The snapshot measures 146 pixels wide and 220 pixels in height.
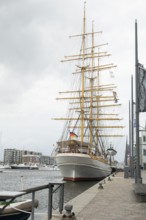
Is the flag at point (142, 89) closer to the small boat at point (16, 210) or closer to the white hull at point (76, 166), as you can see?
the small boat at point (16, 210)

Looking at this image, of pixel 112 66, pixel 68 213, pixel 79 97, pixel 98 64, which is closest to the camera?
pixel 68 213

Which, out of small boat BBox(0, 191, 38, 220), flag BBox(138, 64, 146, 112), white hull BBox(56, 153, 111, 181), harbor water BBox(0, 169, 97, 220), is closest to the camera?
small boat BBox(0, 191, 38, 220)

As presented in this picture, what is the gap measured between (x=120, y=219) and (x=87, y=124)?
177ft

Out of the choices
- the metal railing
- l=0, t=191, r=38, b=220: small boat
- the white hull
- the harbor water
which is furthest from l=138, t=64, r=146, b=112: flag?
the white hull

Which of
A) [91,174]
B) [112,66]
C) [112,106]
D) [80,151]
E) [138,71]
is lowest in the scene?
[91,174]

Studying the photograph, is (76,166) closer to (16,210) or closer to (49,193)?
(49,193)

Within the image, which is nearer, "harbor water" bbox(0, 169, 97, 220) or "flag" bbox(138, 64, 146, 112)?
"harbor water" bbox(0, 169, 97, 220)

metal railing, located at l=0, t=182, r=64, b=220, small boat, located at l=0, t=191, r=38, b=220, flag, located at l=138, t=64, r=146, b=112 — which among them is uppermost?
flag, located at l=138, t=64, r=146, b=112

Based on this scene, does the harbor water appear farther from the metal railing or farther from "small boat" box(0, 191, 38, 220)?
"small boat" box(0, 191, 38, 220)

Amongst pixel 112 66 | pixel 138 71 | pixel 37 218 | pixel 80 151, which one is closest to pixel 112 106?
pixel 112 66

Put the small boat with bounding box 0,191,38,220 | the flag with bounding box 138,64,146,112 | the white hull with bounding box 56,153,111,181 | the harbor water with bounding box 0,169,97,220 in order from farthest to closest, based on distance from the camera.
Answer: the white hull with bounding box 56,153,111,181
the flag with bounding box 138,64,146,112
the harbor water with bounding box 0,169,97,220
the small boat with bounding box 0,191,38,220

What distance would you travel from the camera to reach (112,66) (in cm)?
6681

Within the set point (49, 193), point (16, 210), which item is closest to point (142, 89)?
point (49, 193)

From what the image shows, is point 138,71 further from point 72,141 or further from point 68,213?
point 72,141
